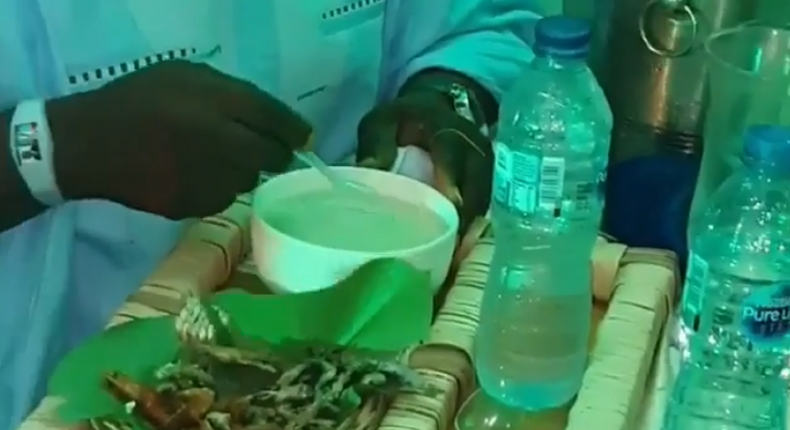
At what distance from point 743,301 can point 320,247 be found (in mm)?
250

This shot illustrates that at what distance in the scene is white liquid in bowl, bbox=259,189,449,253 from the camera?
0.79 meters

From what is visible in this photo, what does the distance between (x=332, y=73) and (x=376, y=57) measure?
59mm

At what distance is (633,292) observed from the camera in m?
0.79

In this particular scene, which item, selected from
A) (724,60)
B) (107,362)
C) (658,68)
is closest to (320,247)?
(107,362)

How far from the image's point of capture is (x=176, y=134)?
0.83 metres

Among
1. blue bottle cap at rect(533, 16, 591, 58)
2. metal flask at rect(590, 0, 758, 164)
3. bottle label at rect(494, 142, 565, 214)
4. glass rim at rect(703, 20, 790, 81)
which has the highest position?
blue bottle cap at rect(533, 16, 591, 58)

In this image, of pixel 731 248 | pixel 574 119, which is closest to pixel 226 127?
pixel 574 119

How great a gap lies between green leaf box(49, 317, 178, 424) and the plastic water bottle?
0.62 feet

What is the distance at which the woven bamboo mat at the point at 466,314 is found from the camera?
26.5 inches

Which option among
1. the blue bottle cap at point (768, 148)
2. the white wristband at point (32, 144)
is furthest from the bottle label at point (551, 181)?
the white wristband at point (32, 144)

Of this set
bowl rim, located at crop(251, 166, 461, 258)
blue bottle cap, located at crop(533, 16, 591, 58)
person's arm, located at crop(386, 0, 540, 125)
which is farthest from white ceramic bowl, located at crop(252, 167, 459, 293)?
person's arm, located at crop(386, 0, 540, 125)

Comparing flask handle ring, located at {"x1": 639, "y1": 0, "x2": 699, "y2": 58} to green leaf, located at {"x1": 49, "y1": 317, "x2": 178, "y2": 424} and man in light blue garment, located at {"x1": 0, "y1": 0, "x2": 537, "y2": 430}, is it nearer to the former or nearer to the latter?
man in light blue garment, located at {"x1": 0, "y1": 0, "x2": 537, "y2": 430}

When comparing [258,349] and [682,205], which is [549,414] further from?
[682,205]

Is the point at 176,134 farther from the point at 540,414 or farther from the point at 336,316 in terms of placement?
the point at 540,414
